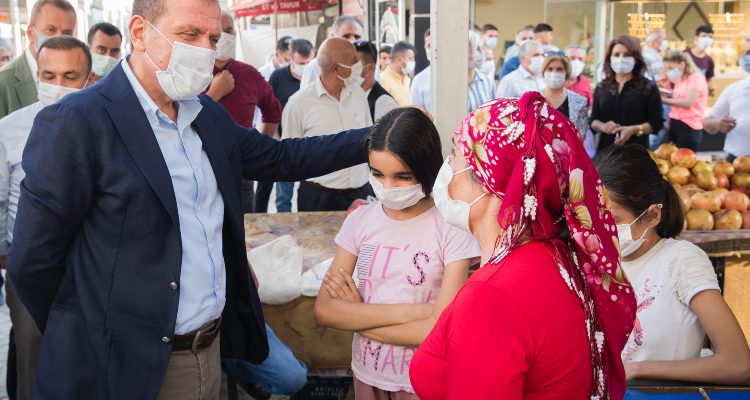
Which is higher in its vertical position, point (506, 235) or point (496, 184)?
point (496, 184)

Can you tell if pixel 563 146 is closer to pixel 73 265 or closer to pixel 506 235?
pixel 506 235

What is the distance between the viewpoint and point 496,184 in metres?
1.65

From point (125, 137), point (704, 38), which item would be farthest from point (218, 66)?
point (704, 38)

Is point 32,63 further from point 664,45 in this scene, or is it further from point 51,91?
point 664,45

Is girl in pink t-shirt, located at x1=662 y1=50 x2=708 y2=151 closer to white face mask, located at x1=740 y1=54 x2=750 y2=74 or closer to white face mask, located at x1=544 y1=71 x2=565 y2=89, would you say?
white face mask, located at x1=740 y1=54 x2=750 y2=74

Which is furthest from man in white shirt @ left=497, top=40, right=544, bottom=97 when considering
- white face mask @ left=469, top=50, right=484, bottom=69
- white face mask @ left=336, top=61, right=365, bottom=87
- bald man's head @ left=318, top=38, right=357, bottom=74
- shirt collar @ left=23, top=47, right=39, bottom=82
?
shirt collar @ left=23, top=47, right=39, bottom=82

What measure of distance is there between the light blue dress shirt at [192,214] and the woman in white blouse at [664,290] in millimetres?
1283

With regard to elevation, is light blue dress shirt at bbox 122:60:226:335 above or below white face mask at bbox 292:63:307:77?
below

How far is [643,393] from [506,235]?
929mm

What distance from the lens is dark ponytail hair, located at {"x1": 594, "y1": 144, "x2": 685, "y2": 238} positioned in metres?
2.62

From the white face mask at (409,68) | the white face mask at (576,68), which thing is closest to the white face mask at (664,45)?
the white face mask at (576,68)

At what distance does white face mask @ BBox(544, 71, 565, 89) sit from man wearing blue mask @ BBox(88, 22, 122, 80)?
3.95m

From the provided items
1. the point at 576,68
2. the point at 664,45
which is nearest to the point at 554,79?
the point at 576,68

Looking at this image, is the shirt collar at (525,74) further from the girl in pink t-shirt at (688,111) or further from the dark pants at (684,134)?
the dark pants at (684,134)
